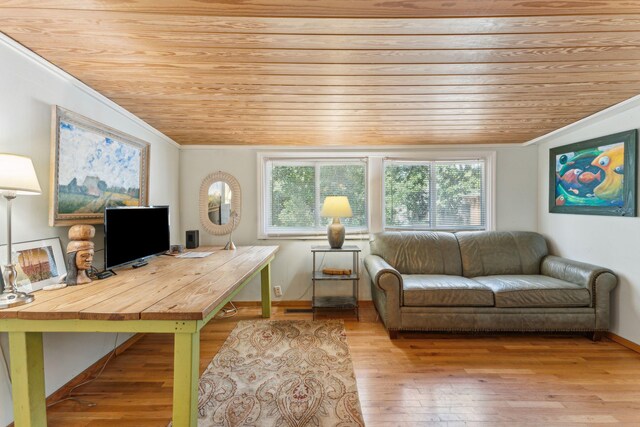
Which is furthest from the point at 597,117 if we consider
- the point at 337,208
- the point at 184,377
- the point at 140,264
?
the point at 140,264

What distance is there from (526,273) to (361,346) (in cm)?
203

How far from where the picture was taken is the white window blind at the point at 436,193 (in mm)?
3631

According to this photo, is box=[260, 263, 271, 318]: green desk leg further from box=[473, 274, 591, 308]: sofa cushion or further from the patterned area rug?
box=[473, 274, 591, 308]: sofa cushion

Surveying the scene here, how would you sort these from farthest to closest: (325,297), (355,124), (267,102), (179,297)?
1. (325,297)
2. (355,124)
3. (267,102)
4. (179,297)

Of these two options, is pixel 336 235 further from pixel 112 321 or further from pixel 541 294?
pixel 112 321

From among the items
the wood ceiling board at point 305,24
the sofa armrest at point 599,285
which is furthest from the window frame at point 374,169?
the wood ceiling board at point 305,24

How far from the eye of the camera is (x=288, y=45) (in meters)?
1.54

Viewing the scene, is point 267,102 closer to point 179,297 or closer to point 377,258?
point 179,297

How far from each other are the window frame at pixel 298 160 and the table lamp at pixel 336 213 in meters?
0.36

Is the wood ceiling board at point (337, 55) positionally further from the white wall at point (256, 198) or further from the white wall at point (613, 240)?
the white wall at point (256, 198)

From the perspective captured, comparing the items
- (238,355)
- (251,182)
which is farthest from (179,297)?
(251,182)

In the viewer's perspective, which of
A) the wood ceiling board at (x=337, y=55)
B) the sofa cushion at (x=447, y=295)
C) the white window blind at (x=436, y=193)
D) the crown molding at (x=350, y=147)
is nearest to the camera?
the wood ceiling board at (x=337, y=55)

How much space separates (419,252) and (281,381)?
1.97 meters

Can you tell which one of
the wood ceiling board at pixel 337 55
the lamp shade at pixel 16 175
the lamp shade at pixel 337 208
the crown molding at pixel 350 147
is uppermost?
the wood ceiling board at pixel 337 55
